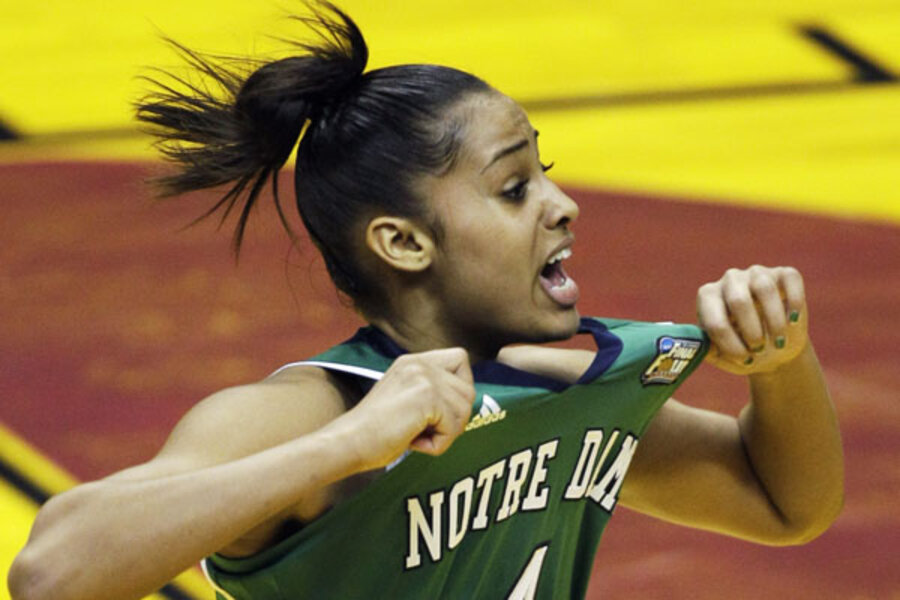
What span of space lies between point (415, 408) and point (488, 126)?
1.52 ft

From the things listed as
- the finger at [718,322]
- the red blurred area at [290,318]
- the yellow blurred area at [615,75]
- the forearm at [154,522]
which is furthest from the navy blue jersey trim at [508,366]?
the yellow blurred area at [615,75]

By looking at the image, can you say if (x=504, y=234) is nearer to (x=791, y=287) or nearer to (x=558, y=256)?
(x=558, y=256)

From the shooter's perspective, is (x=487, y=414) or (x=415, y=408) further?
(x=487, y=414)

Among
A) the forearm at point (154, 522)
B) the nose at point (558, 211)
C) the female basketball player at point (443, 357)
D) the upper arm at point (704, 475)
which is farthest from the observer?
the upper arm at point (704, 475)

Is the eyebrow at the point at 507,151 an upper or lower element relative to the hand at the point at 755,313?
upper

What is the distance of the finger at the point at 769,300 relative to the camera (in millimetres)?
2105

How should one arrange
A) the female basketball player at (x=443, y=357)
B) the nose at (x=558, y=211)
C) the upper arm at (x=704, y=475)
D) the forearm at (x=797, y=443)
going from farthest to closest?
1. the upper arm at (x=704, y=475)
2. the forearm at (x=797, y=443)
3. the nose at (x=558, y=211)
4. the female basketball player at (x=443, y=357)

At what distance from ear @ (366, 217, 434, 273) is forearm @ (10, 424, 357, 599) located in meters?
0.42

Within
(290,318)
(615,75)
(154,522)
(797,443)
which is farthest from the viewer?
(615,75)

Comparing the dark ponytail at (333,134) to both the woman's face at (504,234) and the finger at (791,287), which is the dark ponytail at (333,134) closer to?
the woman's face at (504,234)

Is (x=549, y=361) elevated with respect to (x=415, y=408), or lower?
lower

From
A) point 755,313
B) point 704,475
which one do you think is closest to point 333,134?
point 755,313

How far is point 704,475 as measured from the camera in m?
2.45

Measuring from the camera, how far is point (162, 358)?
389 centimetres
